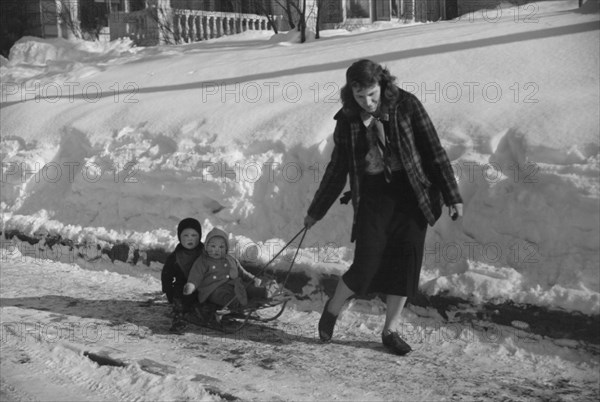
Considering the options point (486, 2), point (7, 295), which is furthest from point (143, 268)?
point (486, 2)

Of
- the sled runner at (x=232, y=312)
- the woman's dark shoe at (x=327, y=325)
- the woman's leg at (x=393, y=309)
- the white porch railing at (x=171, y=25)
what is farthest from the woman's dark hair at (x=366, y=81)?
the white porch railing at (x=171, y=25)

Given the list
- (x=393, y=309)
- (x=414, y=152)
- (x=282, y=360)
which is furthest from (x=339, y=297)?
(x=414, y=152)

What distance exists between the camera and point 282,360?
4.75 m

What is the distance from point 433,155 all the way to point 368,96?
1.65 feet

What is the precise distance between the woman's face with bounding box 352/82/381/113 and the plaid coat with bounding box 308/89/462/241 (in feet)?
0.33

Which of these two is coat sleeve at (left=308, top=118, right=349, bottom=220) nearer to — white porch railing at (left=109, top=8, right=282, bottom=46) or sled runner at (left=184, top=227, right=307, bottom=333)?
sled runner at (left=184, top=227, right=307, bottom=333)

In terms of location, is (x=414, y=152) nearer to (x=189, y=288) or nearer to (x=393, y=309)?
(x=393, y=309)

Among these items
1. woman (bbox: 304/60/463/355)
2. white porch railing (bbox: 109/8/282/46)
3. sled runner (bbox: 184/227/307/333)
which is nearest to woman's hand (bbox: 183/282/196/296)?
sled runner (bbox: 184/227/307/333)

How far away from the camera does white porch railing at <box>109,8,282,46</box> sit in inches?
753

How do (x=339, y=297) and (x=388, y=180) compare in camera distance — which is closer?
(x=388, y=180)

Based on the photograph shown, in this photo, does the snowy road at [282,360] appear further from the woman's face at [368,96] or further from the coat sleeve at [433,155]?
the woman's face at [368,96]

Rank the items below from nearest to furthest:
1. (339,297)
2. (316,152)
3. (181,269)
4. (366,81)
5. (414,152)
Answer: (366,81)
(414,152)
(339,297)
(181,269)
(316,152)

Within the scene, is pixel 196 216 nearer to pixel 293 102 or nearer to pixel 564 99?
pixel 293 102

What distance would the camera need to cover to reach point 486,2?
18984 mm
